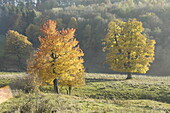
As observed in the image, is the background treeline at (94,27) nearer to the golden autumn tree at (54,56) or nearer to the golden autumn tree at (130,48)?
the golden autumn tree at (130,48)

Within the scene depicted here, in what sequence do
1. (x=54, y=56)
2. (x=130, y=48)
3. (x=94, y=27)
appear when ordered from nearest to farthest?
(x=54, y=56), (x=130, y=48), (x=94, y=27)

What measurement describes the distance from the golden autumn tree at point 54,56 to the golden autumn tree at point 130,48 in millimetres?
15224

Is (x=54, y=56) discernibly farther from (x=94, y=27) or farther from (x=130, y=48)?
(x=94, y=27)

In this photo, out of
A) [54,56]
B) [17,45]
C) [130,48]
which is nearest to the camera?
[54,56]

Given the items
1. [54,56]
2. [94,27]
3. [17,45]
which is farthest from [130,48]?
[94,27]

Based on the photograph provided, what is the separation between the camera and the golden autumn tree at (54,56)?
21.7 m

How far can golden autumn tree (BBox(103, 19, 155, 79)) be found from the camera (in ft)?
115

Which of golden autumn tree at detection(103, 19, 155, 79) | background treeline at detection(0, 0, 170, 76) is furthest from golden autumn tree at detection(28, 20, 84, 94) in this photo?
background treeline at detection(0, 0, 170, 76)

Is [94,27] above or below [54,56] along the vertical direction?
above

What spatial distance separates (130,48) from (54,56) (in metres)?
17.7

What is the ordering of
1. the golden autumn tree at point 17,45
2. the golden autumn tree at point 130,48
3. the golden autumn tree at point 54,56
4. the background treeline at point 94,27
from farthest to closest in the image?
the background treeline at point 94,27
the golden autumn tree at point 17,45
the golden autumn tree at point 130,48
the golden autumn tree at point 54,56

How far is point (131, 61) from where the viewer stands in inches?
1374

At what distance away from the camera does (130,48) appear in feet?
116

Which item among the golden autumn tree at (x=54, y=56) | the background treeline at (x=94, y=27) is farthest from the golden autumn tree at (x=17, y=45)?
the golden autumn tree at (x=54, y=56)
